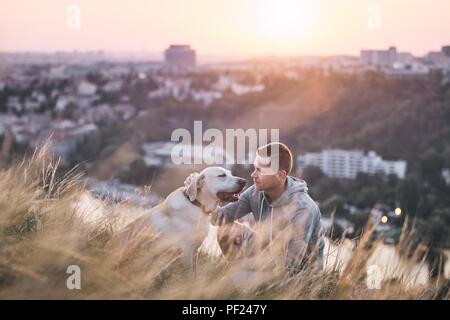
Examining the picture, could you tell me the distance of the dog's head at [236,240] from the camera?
3.21 metres

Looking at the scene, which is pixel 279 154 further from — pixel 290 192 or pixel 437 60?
pixel 437 60

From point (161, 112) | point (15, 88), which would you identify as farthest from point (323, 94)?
point (15, 88)

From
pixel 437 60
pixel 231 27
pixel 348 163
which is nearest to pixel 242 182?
pixel 231 27

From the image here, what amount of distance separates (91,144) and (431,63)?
20.4 metres

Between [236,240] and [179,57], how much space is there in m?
34.9

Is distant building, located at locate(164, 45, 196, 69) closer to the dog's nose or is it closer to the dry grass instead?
the dog's nose

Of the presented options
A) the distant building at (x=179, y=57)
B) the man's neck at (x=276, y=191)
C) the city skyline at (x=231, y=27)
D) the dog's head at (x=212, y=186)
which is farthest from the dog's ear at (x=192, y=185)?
the distant building at (x=179, y=57)

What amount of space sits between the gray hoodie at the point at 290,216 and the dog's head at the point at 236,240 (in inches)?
2.6

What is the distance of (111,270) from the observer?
9.50ft

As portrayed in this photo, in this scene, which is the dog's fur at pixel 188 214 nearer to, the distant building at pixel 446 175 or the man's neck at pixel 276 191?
the man's neck at pixel 276 191

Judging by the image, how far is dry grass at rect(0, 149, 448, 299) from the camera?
2822 millimetres

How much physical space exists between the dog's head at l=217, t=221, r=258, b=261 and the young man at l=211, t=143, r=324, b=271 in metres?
0.07

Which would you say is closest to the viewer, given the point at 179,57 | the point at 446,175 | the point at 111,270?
the point at 111,270
